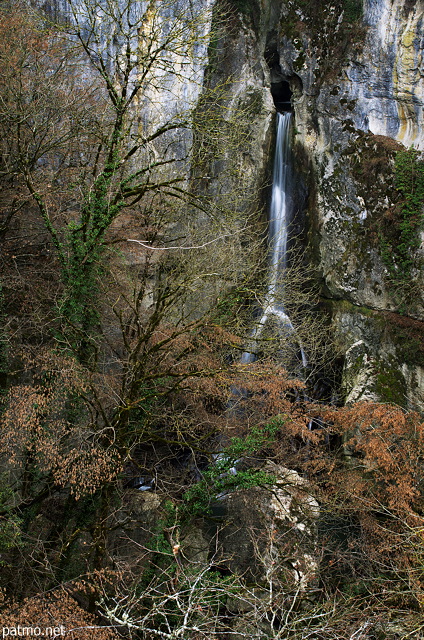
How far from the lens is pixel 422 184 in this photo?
14719 mm

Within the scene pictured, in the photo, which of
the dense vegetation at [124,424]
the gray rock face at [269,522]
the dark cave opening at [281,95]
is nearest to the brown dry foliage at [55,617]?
the dense vegetation at [124,424]

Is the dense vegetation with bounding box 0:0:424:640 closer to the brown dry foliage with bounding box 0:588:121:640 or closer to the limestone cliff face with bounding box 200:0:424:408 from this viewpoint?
the brown dry foliage with bounding box 0:588:121:640

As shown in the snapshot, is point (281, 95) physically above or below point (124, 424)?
above

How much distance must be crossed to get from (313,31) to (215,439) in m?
15.3

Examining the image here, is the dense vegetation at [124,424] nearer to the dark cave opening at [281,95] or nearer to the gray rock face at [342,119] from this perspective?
the gray rock face at [342,119]

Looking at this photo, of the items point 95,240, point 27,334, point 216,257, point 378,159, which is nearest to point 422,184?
point 378,159

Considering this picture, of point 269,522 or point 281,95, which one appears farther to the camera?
point 281,95

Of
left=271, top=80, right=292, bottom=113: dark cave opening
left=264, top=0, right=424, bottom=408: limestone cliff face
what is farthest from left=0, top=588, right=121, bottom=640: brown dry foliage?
left=271, top=80, right=292, bottom=113: dark cave opening

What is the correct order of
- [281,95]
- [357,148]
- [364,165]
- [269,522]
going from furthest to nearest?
[281,95] < [357,148] < [364,165] < [269,522]

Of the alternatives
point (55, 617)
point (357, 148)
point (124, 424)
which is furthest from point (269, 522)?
point (357, 148)

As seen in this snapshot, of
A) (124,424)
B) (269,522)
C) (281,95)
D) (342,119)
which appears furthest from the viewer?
(281,95)

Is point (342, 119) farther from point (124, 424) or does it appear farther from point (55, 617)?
point (55, 617)

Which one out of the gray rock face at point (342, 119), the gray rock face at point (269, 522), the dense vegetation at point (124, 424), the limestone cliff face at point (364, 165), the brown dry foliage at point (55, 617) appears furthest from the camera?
the gray rock face at point (342, 119)

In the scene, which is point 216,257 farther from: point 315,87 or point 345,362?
point 315,87
